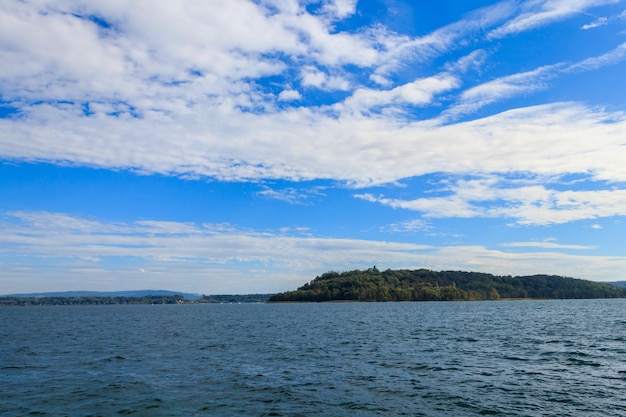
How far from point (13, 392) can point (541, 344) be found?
5900 cm

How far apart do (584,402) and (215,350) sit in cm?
4237

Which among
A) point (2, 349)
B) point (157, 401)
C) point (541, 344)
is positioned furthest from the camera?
point (2, 349)

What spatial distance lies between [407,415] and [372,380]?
10.2m

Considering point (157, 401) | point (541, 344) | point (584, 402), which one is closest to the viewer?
point (584, 402)

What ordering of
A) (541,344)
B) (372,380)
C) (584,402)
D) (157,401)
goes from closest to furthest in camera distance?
(584,402)
(157,401)
(372,380)
(541,344)

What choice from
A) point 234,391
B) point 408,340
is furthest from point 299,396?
point 408,340

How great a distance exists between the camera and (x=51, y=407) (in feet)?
102

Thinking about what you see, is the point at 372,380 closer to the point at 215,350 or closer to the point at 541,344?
the point at 215,350

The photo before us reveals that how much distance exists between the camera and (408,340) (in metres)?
67.8

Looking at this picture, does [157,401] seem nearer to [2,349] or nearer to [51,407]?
[51,407]

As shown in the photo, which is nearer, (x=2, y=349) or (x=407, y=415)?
(x=407, y=415)

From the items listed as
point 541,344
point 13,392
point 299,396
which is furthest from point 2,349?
point 541,344

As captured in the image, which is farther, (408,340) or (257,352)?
(408,340)

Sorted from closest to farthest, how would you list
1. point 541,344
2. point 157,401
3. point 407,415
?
point 407,415
point 157,401
point 541,344
